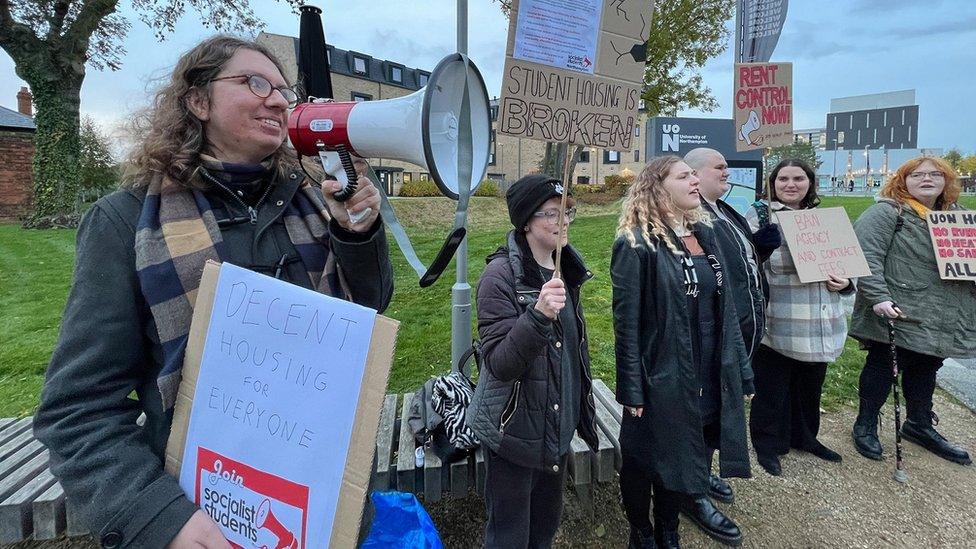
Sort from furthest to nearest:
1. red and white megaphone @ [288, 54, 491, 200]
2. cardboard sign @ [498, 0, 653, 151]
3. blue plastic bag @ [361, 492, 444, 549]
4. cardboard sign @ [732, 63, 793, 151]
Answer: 1. cardboard sign @ [732, 63, 793, 151]
2. cardboard sign @ [498, 0, 653, 151]
3. blue plastic bag @ [361, 492, 444, 549]
4. red and white megaphone @ [288, 54, 491, 200]

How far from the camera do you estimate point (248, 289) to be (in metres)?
1.17

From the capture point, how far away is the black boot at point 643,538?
103 inches

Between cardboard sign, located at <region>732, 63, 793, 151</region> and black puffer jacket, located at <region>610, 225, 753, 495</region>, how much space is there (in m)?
1.63

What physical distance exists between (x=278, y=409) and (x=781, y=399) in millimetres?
3488

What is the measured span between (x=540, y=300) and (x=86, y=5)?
16.9m

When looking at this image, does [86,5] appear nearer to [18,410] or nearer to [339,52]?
[18,410]

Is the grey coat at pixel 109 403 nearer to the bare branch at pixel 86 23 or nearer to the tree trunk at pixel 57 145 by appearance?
the bare branch at pixel 86 23

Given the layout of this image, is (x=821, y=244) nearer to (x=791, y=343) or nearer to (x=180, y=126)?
(x=791, y=343)

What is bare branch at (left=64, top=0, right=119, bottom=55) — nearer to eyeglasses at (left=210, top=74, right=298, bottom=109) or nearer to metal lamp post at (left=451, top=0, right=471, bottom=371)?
metal lamp post at (left=451, top=0, right=471, bottom=371)

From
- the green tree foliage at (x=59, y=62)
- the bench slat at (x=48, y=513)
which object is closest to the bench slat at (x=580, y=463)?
the bench slat at (x=48, y=513)

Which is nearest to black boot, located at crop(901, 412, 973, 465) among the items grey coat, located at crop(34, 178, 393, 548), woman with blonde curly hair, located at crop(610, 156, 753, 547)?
woman with blonde curly hair, located at crop(610, 156, 753, 547)

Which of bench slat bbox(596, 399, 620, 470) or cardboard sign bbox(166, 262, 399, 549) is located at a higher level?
cardboard sign bbox(166, 262, 399, 549)

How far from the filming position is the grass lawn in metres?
4.37

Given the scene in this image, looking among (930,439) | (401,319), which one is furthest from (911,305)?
(401,319)
